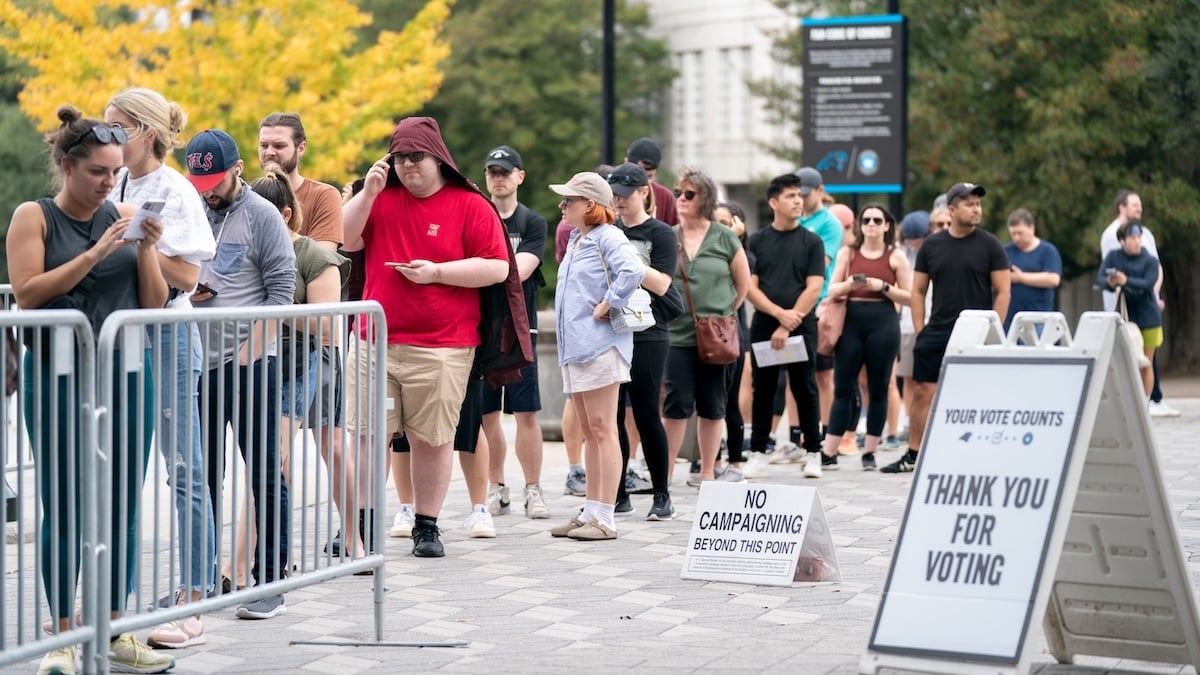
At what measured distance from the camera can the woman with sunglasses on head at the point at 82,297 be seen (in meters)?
5.49

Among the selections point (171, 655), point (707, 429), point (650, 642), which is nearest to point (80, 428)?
point (171, 655)

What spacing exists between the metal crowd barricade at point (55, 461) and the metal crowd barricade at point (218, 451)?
0.05m

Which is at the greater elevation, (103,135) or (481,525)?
(103,135)

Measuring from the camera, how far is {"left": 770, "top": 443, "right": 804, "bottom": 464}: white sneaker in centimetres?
1258

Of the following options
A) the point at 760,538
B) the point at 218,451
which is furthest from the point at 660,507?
the point at 218,451

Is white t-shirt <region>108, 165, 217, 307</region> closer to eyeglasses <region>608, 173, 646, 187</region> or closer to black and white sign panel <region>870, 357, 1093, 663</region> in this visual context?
black and white sign panel <region>870, 357, 1093, 663</region>

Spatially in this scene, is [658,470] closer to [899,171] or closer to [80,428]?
[80,428]

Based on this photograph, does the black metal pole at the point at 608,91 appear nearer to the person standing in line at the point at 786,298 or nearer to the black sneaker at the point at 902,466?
the person standing in line at the point at 786,298

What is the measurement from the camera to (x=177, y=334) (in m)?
5.80

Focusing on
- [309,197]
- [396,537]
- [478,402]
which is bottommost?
[396,537]

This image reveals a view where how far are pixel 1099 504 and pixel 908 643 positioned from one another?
2.79 feet

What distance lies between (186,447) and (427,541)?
9.16 ft

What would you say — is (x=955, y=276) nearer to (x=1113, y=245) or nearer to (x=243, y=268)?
(x=1113, y=245)

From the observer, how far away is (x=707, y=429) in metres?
10.7
